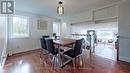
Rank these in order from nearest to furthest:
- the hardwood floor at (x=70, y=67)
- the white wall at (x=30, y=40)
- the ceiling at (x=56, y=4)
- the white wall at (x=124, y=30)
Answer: the hardwood floor at (x=70, y=67) → the white wall at (x=124, y=30) → the ceiling at (x=56, y=4) → the white wall at (x=30, y=40)

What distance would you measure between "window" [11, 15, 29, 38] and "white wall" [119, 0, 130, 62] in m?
4.83

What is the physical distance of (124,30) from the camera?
3.81 metres

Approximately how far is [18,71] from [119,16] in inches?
157

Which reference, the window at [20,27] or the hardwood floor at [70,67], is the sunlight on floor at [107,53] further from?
the window at [20,27]

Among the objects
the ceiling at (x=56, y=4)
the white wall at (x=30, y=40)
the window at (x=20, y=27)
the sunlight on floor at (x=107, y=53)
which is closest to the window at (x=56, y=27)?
the white wall at (x=30, y=40)

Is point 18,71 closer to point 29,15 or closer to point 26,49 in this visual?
point 26,49

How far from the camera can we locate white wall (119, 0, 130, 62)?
367 cm

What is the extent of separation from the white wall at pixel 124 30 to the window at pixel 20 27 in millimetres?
4834

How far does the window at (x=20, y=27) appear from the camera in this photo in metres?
5.36

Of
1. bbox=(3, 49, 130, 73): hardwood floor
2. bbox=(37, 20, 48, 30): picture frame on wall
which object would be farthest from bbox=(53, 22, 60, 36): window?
bbox=(3, 49, 130, 73): hardwood floor

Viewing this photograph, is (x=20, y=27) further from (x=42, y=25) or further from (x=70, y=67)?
(x=70, y=67)

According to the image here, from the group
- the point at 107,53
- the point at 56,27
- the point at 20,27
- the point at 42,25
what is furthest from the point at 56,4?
the point at 56,27

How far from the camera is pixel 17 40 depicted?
536 cm

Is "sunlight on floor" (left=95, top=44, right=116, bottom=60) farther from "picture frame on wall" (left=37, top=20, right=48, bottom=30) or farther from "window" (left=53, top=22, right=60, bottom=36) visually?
"picture frame on wall" (left=37, top=20, right=48, bottom=30)
